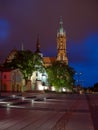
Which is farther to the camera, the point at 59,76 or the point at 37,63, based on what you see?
the point at 59,76

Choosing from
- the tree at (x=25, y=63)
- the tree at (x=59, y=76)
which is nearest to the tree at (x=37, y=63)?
A: the tree at (x=25, y=63)

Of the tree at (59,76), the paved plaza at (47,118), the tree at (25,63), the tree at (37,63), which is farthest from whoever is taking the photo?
Answer: the tree at (59,76)

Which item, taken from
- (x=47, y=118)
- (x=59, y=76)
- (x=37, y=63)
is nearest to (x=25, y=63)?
(x=37, y=63)

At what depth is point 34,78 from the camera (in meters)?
153

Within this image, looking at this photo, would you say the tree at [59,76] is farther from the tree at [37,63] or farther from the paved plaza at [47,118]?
the paved plaza at [47,118]

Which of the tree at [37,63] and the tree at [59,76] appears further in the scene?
the tree at [59,76]

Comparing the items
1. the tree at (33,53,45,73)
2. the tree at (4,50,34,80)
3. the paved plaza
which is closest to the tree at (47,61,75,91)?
the tree at (33,53,45,73)

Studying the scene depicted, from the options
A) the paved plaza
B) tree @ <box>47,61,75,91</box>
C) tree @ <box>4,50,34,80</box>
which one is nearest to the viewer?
the paved plaza

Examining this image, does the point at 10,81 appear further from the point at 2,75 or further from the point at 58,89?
the point at 58,89

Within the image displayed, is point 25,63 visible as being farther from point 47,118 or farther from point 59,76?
point 47,118

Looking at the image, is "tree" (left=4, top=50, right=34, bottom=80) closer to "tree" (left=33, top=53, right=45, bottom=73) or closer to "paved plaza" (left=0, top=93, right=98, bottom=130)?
"tree" (left=33, top=53, right=45, bottom=73)

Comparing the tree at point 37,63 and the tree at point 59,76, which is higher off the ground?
the tree at point 37,63

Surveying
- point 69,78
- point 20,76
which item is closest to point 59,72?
point 69,78

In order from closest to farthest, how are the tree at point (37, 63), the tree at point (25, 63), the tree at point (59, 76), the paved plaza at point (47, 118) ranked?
the paved plaza at point (47, 118)
the tree at point (25, 63)
the tree at point (37, 63)
the tree at point (59, 76)
